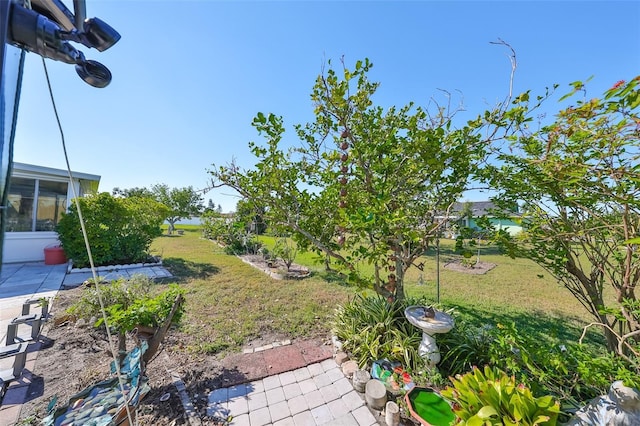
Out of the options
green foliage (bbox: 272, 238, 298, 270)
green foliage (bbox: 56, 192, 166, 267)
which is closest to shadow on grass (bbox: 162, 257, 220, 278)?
green foliage (bbox: 56, 192, 166, 267)

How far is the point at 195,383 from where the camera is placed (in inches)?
112

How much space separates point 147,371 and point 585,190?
5.22m

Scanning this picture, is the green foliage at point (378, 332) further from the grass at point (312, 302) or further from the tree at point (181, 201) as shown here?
the tree at point (181, 201)

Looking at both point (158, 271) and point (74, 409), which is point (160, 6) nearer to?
point (74, 409)

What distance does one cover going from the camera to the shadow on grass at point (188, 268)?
299 inches

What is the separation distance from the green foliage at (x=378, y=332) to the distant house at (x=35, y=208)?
10.6 m

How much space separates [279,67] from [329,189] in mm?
3066

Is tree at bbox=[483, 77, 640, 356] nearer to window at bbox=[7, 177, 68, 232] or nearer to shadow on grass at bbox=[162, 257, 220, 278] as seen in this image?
shadow on grass at bbox=[162, 257, 220, 278]

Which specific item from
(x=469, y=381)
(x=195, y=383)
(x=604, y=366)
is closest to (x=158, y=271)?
(x=195, y=383)

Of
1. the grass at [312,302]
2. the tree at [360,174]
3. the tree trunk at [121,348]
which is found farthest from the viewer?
the grass at [312,302]

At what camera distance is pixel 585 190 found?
2068 mm

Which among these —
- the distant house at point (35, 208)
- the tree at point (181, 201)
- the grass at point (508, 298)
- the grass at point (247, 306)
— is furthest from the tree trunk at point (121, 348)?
A: the tree at point (181, 201)

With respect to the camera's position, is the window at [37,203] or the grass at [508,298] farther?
the window at [37,203]

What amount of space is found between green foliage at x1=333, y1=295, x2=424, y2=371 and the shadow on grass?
5.63 m
